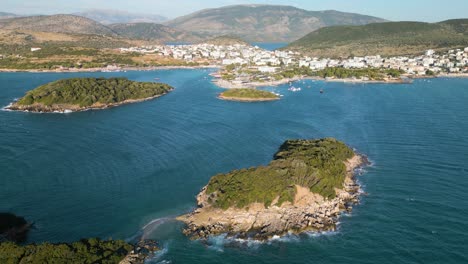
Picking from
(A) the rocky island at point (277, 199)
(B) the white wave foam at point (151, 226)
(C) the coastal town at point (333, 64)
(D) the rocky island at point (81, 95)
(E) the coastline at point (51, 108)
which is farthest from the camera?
(C) the coastal town at point (333, 64)

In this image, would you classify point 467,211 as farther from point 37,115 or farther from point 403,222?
point 37,115

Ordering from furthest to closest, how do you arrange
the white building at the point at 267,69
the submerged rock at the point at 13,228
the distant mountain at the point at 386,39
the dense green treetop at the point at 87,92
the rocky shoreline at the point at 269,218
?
the distant mountain at the point at 386,39
the white building at the point at 267,69
the dense green treetop at the point at 87,92
the rocky shoreline at the point at 269,218
the submerged rock at the point at 13,228

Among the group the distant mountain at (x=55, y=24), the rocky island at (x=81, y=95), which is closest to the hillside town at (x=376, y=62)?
the rocky island at (x=81, y=95)

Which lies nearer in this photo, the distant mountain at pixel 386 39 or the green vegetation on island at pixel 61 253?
the green vegetation on island at pixel 61 253

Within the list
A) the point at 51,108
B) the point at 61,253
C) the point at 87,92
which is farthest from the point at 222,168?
the point at 87,92

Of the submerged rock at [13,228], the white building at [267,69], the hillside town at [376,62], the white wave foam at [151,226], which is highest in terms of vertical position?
the hillside town at [376,62]

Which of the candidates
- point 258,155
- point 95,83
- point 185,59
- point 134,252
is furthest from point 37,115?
point 185,59

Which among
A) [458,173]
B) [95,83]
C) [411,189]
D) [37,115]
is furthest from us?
[95,83]

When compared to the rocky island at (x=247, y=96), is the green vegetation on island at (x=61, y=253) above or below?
below

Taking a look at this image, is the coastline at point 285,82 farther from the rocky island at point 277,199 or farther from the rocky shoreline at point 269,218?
the rocky shoreline at point 269,218
